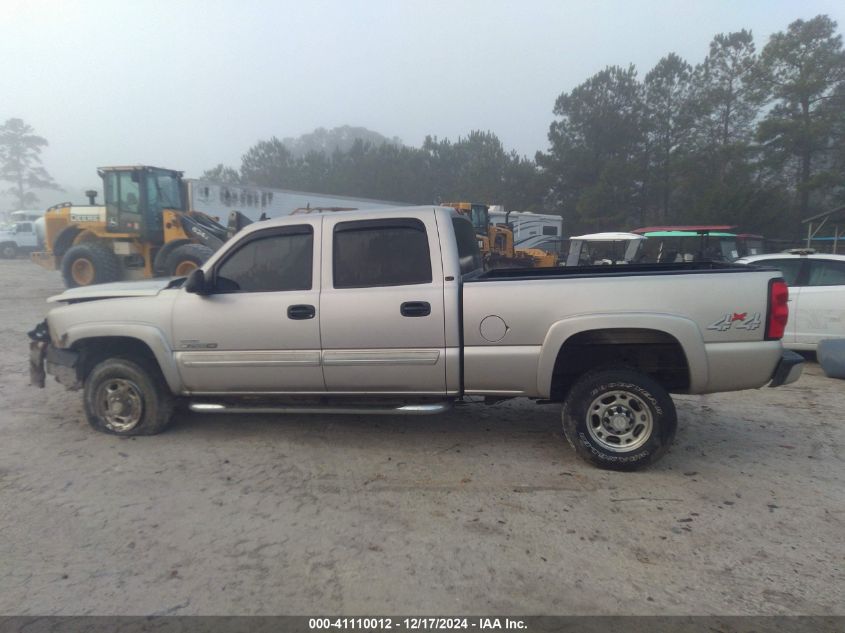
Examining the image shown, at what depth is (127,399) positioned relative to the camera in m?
5.17

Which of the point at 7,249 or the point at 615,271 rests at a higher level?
the point at 7,249

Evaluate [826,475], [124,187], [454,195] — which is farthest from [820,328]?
[454,195]

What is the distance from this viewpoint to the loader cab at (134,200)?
14742 millimetres

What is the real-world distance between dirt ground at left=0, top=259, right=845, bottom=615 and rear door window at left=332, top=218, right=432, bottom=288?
1.42 meters

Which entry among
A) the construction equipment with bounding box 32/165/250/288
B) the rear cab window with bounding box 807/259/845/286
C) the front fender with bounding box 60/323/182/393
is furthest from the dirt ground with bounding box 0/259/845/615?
the construction equipment with bounding box 32/165/250/288

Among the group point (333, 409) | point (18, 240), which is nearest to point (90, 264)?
point (333, 409)

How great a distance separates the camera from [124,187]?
14867 mm

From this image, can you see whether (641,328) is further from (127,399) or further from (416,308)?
(127,399)

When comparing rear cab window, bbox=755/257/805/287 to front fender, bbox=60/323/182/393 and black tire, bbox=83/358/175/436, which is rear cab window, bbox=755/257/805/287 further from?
black tire, bbox=83/358/175/436

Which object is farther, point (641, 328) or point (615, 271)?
point (615, 271)

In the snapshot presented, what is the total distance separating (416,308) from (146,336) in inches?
90.5

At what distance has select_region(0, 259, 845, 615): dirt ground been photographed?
2973 millimetres

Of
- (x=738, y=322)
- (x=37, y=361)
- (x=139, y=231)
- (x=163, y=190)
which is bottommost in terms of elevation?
(x=37, y=361)

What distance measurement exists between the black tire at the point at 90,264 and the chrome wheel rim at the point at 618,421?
14033 mm
